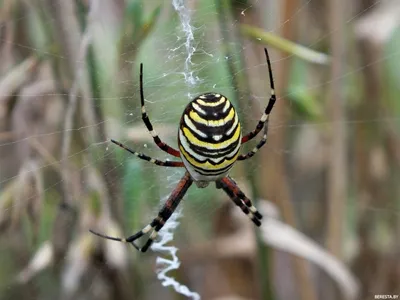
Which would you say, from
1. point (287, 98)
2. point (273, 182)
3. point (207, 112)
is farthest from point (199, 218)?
point (207, 112)

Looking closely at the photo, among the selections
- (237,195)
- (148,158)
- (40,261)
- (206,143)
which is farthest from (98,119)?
(237,195)

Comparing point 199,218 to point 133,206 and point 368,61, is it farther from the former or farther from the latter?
point 368,61

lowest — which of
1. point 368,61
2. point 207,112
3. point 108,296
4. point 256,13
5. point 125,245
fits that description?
point 108,296

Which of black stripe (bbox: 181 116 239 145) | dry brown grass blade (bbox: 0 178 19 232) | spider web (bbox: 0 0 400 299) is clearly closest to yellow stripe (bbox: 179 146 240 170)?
black stripe (bbox: 181 116 239 145)

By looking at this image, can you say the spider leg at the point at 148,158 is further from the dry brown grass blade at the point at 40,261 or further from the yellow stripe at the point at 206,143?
the dry brown grass blade at the point at 40,261

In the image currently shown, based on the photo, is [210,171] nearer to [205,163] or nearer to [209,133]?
[205,163]

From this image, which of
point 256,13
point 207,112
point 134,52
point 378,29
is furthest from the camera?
point 378,29

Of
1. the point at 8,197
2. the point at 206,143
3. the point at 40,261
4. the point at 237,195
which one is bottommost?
the point at 40,261
